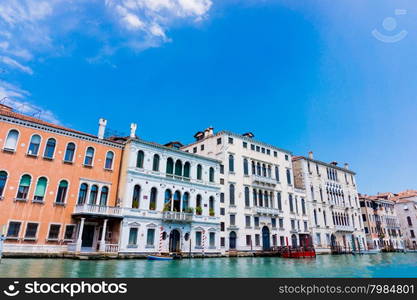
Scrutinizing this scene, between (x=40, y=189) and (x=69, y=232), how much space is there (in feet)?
12.0

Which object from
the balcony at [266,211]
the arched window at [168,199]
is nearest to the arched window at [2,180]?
the arched window at [168,199]

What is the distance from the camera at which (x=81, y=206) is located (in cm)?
2077

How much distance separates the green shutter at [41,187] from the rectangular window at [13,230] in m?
2.19

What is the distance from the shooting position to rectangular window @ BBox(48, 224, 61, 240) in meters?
19.6

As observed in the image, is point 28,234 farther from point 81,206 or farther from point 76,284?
point 76,284

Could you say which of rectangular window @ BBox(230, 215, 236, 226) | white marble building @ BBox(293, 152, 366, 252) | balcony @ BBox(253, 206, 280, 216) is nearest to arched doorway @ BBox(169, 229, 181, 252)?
rectangular window @ BBox(230, 215, 236, 226)

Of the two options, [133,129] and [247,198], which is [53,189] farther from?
[247,198]

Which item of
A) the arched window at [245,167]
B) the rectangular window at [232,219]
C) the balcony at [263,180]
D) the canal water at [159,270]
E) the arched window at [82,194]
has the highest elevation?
the arched window at [245,167]

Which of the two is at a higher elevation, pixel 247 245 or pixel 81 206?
pixel 81 206

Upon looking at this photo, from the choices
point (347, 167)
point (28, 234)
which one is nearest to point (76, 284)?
point (28, 234)

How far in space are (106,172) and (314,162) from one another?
101 ft

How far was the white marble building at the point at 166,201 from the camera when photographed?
76.0ft

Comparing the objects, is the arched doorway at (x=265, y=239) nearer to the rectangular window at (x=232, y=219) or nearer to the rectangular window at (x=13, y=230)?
the rectangular window at (x=232, y=219)

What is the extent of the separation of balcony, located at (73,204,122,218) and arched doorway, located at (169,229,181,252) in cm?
555
